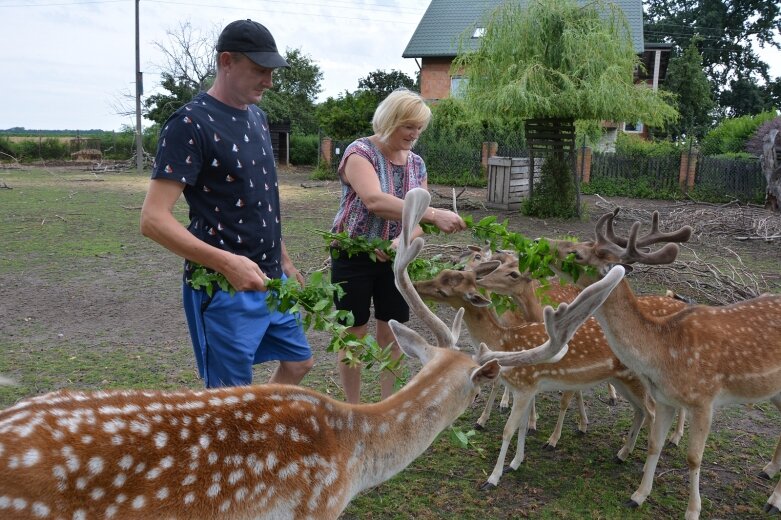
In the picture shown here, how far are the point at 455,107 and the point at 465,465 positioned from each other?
2192cm

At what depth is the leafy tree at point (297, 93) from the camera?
35375 mm

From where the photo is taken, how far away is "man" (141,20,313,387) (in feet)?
8.71

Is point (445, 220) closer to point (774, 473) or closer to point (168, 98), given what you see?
point (774, 473)

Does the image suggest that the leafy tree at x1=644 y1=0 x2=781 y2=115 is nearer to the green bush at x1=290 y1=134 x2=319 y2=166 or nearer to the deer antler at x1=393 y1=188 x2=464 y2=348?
the green bush at x1=290 y1=134 x2=319 y2=166

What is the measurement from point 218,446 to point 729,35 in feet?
186

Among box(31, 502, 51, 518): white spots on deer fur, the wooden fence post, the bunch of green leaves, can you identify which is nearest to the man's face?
the bunch of green leaves

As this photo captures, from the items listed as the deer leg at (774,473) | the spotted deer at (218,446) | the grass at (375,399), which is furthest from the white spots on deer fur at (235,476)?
the deer leg at (774,473)

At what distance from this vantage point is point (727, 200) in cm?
1914

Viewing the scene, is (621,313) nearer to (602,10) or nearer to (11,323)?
(11,323)

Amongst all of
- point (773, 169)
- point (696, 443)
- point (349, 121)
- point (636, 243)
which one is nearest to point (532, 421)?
point (696, 443)

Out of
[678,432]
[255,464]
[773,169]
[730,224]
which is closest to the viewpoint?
[255,464]

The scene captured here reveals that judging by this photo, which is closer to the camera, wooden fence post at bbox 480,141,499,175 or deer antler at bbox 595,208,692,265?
deer antler at bbox 595,208,692,265

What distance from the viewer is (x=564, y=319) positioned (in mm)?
2602

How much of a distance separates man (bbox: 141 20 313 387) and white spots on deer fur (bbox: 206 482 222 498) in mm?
890
